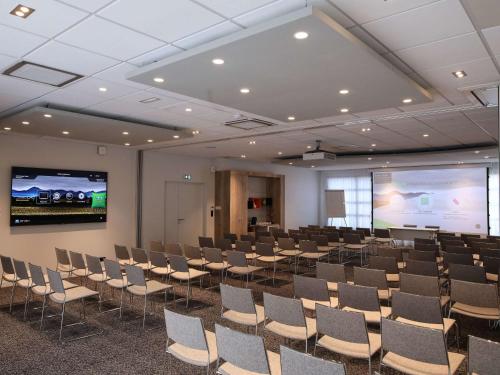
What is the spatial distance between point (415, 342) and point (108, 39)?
386 cm

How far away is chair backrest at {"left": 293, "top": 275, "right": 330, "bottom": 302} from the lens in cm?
468

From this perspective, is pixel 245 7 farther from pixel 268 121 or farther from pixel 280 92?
pixel 268 121

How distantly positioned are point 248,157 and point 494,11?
1080 cm

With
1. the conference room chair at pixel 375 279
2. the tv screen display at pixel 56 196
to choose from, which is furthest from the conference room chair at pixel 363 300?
the tv screen display at pixel 56 196

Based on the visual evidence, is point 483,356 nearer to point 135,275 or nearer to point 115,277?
point 135,275

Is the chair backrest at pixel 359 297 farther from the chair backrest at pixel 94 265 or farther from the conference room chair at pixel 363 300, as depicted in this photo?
the chair backrest at pixel 94 265

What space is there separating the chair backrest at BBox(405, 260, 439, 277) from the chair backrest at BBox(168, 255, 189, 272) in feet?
12.1

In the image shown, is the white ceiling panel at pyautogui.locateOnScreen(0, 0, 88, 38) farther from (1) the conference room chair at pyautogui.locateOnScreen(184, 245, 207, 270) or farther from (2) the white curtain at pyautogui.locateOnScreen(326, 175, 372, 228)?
(2) the white curtain at pyautogui.locateOnScreen(326, 175, 372, 228)

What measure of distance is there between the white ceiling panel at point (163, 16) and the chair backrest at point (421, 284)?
3.91 metres

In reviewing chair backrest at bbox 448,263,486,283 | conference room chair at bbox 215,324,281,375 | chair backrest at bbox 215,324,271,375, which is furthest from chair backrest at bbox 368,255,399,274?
chair backrest at bbox 215,324,271,375

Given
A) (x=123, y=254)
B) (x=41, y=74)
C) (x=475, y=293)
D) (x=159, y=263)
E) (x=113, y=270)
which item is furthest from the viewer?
→ (x=123, y=254)

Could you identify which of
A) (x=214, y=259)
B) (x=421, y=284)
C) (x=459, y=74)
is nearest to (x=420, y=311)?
(x=421, y=284)

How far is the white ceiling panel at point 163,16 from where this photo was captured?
297cm

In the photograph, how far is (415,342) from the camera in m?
3.01
